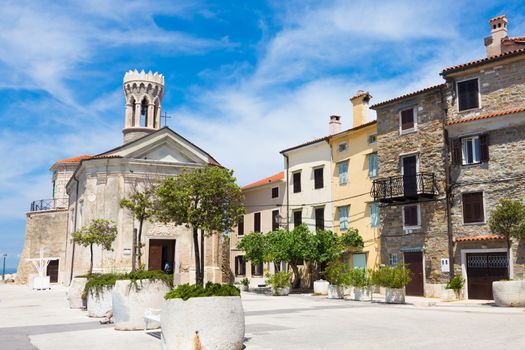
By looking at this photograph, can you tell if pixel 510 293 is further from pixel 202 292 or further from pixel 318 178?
pixel 318 178

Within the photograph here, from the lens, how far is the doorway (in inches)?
1566

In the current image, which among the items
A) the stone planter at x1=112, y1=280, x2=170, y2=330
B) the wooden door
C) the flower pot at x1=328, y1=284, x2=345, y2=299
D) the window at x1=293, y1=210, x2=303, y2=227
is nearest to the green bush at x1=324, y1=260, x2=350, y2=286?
the flower pot at x1=328, y1=284, x2=345, y2=299

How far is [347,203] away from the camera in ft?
116

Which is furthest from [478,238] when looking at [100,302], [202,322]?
[202,322]

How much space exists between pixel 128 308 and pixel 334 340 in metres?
5.82

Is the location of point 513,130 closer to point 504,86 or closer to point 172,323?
point 504,86

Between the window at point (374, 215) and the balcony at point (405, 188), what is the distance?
1.93m

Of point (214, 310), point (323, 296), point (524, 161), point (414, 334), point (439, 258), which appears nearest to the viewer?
point (214, 310)

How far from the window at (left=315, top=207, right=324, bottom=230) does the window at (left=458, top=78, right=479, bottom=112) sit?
13.1 meters

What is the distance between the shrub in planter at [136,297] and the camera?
14328 millimetres

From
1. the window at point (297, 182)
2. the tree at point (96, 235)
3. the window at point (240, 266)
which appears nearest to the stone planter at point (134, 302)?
the tree at point (96, 235)

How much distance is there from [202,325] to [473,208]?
20540 mm

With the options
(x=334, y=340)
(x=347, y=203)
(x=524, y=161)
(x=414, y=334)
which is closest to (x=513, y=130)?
(x=524, y=161)

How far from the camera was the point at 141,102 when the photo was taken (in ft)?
160
